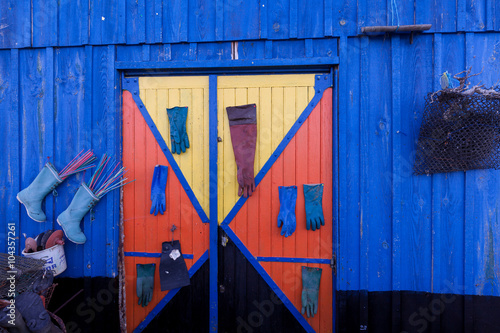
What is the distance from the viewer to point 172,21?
2.86 metres

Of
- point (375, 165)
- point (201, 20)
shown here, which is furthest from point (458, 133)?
point (201, 20)

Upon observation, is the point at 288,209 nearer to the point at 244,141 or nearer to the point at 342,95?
the point at 244,141

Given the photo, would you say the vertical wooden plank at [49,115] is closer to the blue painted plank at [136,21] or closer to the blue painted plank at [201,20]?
the blue painted plank at [136,21]

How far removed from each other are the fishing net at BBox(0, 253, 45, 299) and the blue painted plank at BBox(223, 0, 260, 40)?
2710 millimetres

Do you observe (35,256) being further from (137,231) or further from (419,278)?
(419,278)

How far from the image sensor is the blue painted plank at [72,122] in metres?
2.94

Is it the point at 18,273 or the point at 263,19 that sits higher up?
the point at 263,19

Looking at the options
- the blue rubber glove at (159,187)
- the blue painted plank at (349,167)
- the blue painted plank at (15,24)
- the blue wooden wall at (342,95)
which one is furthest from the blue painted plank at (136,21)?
the blue painted plank at (349,167)

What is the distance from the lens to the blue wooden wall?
8.79ft

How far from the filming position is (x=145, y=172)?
302 centimetres

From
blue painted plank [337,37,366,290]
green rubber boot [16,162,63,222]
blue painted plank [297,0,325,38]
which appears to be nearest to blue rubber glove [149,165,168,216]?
green rubber boot [16,162,63,222]

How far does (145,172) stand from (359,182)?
2.15 meters

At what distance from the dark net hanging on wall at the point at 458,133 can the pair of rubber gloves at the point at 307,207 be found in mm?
944

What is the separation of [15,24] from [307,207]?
3528mm
